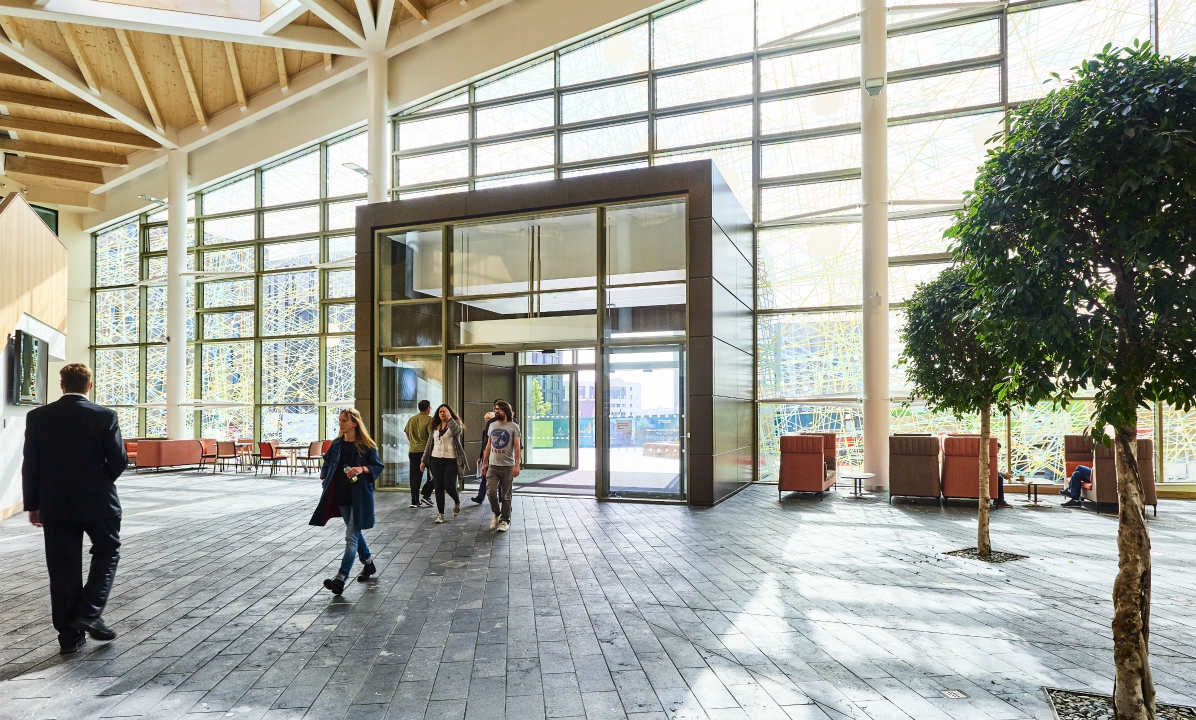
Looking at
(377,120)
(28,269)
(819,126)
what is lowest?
(28,269)

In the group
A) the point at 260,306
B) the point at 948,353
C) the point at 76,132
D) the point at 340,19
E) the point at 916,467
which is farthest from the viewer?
the point at 76,132

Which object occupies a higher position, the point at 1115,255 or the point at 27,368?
the point at 1115,255

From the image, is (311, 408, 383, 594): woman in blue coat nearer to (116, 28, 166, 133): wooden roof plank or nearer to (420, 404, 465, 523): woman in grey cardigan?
(420, 404, 465, 523): woman in grey cardigan

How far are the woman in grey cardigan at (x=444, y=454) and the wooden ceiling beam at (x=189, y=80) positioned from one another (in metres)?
13.5

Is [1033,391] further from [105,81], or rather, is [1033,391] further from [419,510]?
[105,81]

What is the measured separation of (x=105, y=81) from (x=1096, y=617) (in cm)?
2223

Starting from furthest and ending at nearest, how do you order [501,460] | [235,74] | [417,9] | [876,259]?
[235,74]
[417,9]
[876,259]
[501,460]

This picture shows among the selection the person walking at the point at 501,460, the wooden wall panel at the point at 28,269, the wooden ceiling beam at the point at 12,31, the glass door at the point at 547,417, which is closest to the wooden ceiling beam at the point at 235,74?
the wooden ceiling beam at the point at 12,31

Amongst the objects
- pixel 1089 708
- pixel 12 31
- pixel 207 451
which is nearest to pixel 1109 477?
pixel 1089 708

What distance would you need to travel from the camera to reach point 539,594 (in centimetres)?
554

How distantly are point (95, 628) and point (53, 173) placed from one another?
22981mm

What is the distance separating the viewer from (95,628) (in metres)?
4.39

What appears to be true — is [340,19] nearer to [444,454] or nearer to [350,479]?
[444,454]

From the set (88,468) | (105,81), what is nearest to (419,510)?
(88,468)
